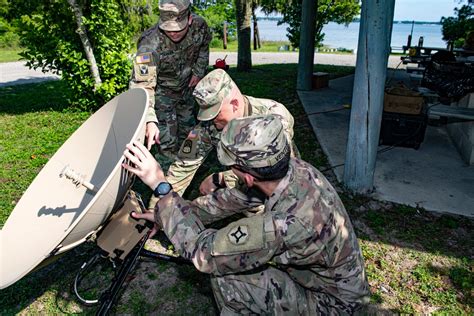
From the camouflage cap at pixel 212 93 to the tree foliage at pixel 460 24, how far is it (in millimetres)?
19818

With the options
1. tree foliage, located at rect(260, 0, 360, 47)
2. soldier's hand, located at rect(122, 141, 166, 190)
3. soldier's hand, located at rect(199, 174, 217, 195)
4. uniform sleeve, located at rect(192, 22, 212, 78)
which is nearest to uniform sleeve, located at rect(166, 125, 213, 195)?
soldier's hand, located at rect(199, 174, 217, 195)

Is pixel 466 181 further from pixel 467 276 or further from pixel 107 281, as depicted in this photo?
pixel 107 281

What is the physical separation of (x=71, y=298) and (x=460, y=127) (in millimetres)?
5292

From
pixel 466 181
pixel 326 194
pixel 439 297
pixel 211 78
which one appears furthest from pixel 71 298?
pixel 466 181

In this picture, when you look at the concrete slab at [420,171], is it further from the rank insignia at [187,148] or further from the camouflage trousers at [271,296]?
the camouflage trousers at [271,296]

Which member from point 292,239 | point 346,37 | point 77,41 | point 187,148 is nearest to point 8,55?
point 77,41

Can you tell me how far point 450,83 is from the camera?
6.45 m

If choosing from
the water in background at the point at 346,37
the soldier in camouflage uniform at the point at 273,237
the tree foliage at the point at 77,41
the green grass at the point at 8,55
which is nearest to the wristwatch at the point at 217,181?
the soldier in camouflage uniform at the point at 273,237

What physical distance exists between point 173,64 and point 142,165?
7.78ft

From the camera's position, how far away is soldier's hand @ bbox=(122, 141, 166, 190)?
6.28 ft

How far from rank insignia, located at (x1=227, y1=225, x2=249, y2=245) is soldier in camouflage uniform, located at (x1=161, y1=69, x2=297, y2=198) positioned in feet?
2.65

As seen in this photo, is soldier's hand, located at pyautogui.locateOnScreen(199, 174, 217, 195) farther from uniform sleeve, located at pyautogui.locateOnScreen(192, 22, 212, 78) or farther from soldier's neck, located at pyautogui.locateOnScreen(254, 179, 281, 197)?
uniform sleeve, located at pyautogui.locateOnScreen(192, 22, 212, 78)

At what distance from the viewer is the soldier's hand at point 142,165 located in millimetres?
1913

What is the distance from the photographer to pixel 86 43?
721cm
